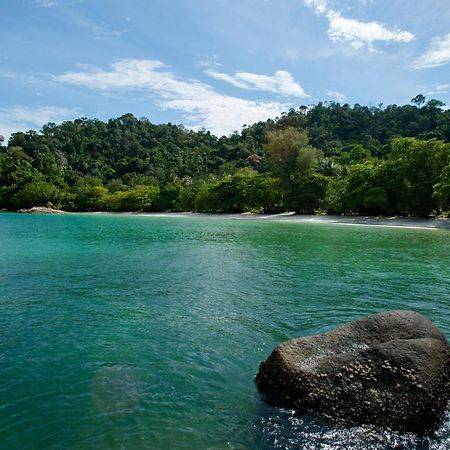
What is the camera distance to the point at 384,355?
588 cm

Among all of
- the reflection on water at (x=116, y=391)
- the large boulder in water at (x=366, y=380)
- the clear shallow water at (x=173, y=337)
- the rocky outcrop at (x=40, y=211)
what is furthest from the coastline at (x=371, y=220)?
the rocky outcrop at (x=40, y=211)

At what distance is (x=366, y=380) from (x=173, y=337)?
15.1ft

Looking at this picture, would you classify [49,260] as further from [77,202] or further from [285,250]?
[77,202]

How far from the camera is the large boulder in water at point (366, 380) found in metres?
5.53

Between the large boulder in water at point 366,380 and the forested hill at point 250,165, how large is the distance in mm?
36069

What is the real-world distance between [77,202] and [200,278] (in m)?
93.5

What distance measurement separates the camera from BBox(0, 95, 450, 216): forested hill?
49.1 meters

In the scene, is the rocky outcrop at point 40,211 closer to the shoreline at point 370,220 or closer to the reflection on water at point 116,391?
the shoreline at point 370,220

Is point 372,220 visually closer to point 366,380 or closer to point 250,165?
point 366,380

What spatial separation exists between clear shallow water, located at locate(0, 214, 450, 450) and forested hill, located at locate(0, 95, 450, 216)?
28.4 metres

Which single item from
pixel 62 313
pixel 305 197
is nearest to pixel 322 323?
pixel 62 313

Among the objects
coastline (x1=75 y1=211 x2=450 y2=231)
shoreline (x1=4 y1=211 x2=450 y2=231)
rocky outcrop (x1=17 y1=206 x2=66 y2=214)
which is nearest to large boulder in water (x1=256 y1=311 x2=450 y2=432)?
shoreline (x1=4 y1=211 x2=450 y2=231)

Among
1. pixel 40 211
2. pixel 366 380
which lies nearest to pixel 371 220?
pixel 366 380

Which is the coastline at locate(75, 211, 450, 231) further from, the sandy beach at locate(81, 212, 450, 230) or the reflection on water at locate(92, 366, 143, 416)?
the reflection on water at locate(92, 366, 143, 416)
